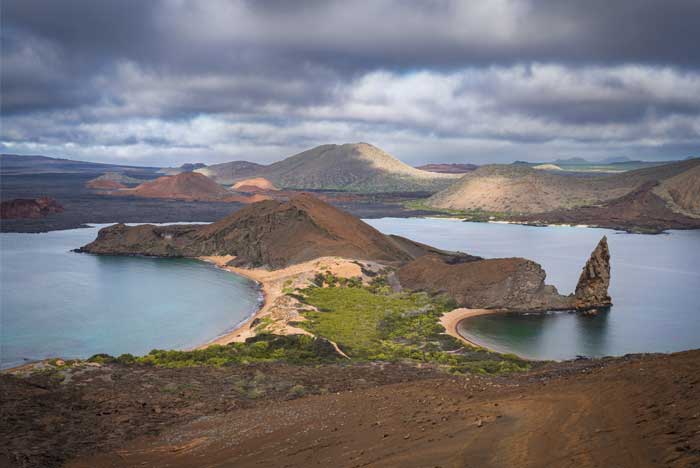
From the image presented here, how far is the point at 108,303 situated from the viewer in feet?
150

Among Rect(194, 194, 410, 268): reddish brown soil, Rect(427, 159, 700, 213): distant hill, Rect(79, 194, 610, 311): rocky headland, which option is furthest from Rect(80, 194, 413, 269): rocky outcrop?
Rect(427, 159, 700, 213): distant hill

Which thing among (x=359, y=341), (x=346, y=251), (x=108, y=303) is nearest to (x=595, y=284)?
(x=359, y=341)

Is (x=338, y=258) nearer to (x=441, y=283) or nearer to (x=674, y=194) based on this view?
(x=441, y=283)

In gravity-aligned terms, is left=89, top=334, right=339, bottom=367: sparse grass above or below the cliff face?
below

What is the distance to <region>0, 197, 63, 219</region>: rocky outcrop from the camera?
10331cm

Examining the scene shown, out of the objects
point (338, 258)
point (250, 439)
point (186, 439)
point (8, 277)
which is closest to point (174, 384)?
point (186, 439)

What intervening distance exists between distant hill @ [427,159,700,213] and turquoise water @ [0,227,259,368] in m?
99.9

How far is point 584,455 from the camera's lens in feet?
28.8

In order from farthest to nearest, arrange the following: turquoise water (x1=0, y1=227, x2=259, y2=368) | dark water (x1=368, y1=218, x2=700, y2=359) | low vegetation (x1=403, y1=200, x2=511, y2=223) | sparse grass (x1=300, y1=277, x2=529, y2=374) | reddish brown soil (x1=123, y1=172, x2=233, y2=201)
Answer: reddish brown soil (x1=123, y1=172, x2=233, y2=201)
low vegetation (x1=403, y1=200, x2=511, y2=223)
dark water (x1=368, y1=218, x2=700, y2=359)
turquoise water (x1=0, y1=227, x2=259, y2=368)
sparse grass (x1=300, y1=277, x2=529, y2=374)

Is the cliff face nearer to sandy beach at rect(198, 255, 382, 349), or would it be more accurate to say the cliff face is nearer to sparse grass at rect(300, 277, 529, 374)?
sparse grass at rect(300, 277, 529, 374)

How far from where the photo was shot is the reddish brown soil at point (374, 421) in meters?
9.48

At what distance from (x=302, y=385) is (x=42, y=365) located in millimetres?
11629

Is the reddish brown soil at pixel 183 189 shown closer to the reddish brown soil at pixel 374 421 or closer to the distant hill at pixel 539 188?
the distant hill at pixel 539 188

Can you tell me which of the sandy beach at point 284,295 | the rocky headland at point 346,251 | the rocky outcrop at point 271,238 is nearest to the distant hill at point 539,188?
the rocky headland at point 346,251
